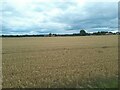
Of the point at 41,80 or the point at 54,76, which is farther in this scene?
the point at 54,76

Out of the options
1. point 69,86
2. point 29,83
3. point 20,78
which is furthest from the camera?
point 20,78

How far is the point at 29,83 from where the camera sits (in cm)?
1171

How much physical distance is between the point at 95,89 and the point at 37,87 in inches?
95.1

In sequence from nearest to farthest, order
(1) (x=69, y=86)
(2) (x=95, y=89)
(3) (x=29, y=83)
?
(2) (x=95, y=89)
(1) (x=69, y=86)
(3) (x=29, y=83)

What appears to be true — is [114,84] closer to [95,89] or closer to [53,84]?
[95,89]

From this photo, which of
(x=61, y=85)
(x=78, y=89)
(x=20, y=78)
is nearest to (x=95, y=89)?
(x=78, y=89)

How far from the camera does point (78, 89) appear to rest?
32.9 feet

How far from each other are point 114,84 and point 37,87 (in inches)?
122

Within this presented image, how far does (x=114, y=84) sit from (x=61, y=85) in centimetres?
218

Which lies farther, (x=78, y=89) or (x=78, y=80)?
(x=78, y=80)

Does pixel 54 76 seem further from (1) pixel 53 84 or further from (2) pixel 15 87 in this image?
(2) pixel 15 87

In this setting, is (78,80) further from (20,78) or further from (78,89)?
(20,78)

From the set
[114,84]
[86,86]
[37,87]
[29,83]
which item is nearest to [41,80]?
[29,83]

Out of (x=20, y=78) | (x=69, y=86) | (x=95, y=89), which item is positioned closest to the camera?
(x=95, y=89)
